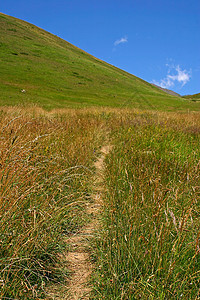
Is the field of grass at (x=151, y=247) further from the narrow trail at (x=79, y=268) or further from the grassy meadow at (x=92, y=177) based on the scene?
the narrow trail at (x=79, y=268)

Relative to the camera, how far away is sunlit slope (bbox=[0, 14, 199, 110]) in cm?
2178

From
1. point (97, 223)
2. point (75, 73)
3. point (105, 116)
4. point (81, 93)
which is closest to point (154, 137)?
point (97, 223)

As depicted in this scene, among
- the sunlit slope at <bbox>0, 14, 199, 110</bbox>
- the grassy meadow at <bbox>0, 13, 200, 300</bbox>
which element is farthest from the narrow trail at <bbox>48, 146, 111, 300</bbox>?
the sunlit slope at <bbox>0, 14, 199, 110</bbox>

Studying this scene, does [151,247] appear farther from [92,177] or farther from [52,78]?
[52,78]

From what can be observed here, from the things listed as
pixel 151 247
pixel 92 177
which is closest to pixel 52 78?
pixel 92 177

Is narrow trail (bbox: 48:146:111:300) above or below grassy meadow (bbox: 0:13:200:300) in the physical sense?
below

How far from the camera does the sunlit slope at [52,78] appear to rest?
21781mm

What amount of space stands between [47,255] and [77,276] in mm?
342

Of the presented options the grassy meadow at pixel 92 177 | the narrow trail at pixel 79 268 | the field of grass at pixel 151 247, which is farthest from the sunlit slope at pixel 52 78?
the field of grass at pixel 151 247

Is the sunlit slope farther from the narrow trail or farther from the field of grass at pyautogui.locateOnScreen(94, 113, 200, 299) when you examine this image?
the field of grass at pyautogui.locateOnScreen(94, 113, 200, 299)

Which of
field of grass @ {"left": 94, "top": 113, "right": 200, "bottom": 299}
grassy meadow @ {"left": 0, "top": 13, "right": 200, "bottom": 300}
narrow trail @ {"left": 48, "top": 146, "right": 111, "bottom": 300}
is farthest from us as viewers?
narrow trail @ {"left": 48, "top": 146, "right": 111, "bottom": 300}

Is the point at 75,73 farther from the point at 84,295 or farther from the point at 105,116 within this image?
the point at 84,295

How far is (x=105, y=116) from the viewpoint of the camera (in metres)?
12.1

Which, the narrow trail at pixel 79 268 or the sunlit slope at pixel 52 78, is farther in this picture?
the sunlit slope at pixel 52 78
